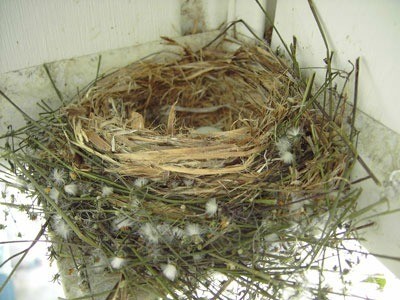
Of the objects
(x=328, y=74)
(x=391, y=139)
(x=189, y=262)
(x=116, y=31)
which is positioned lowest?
(x=189, y=262)

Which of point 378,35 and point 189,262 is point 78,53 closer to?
point 189,262

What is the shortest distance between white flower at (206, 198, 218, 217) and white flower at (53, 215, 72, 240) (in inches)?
12.6

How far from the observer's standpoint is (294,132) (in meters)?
0.96

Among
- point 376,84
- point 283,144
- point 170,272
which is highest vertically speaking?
point 376,84

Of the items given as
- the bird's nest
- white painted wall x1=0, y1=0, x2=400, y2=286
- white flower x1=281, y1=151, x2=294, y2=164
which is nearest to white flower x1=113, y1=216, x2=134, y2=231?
the bird's nest

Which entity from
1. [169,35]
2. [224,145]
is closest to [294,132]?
[224,145]

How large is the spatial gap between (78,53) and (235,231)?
704 millimetres

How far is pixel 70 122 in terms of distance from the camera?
42.8 inches

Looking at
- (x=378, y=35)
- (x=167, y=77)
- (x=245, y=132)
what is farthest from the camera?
(x=167, y=77)

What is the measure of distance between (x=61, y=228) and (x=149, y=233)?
210 mm

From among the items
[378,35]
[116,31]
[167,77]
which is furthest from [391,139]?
[116,31]

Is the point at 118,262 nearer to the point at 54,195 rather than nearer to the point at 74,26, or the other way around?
the point at 54,195

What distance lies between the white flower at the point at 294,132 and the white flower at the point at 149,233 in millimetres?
371

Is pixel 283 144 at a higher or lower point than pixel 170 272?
higher
